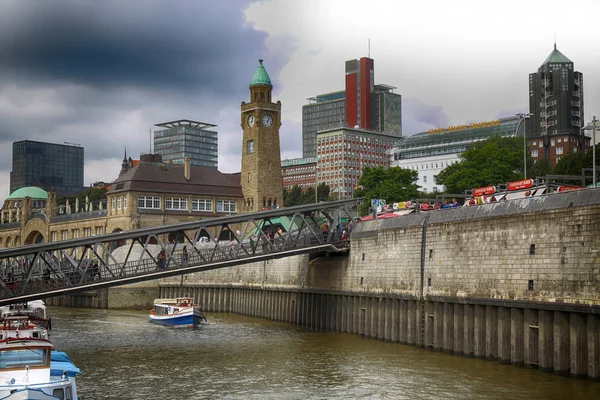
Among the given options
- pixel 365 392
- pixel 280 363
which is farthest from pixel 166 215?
pixel 365 392

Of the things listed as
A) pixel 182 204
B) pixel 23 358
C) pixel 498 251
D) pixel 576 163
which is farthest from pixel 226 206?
pixel 23 358

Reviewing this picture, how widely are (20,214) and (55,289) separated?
135839mm

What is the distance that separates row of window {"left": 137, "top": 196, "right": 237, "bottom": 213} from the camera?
14250 cm

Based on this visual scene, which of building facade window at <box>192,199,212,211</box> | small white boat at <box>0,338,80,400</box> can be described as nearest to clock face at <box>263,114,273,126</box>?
building facade window at <box>192,199,212,211</box>

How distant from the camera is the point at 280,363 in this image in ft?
169

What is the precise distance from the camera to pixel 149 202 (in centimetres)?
14275

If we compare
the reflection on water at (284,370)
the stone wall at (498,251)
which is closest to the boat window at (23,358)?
the reflection on water at (284,370)

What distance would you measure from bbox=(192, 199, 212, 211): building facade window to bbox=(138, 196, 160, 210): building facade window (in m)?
7.04

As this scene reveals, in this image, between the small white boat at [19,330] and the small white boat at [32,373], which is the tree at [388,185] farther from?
the small white boat at [32,373]

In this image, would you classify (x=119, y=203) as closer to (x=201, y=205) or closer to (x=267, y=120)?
(x=201, y=205)

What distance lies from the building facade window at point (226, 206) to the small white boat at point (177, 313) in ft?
225

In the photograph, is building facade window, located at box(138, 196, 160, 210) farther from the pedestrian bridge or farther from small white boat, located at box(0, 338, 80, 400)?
small white boat, located at box(0, 338, 80, 400)

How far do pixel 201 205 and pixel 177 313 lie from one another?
2831 inches

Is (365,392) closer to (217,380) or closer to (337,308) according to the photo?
(217,380)
